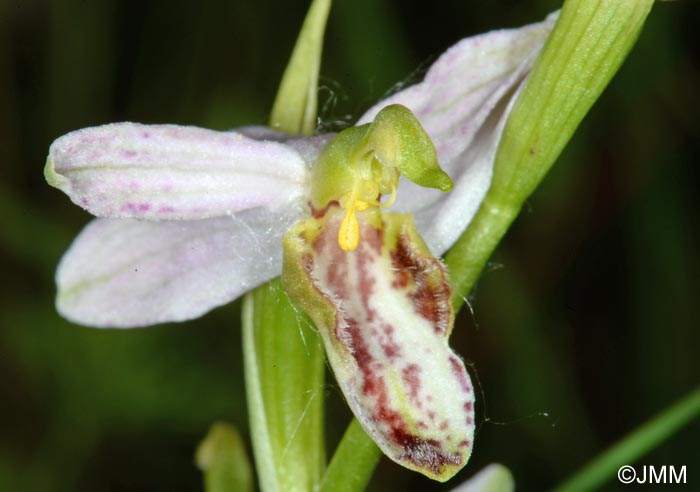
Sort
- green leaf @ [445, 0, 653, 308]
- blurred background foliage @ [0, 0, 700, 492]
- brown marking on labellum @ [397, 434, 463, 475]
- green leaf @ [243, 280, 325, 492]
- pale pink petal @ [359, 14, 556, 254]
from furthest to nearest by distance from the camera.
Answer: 1. blurred background foliage @ [0, 0, 700, 492]
2. green leaf @ [243, 280, 325, 492]
3. pale pink petal @ [359, 14, 556, 254]
4. green leaf @ [445, 0, 653, 308]
5. brown marking on labellum @ [397, 434, 463, 475]

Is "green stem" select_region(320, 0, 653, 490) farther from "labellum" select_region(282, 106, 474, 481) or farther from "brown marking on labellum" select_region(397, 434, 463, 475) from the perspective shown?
"brown marking on labellum" select_region(397, 434, 463, 475)

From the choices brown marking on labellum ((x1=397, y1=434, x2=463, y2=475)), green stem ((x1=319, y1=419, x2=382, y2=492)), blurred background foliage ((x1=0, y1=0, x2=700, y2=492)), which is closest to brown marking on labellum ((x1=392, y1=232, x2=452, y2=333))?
brown marking on labellum ((x1=397, y1=434, x2=463, y2=475))

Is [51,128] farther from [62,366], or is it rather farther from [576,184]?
[576,184]

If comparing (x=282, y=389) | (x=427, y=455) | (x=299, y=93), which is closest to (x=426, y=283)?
(x=427, y=455)

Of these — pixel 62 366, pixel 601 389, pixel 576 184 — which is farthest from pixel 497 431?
pixel 62 366

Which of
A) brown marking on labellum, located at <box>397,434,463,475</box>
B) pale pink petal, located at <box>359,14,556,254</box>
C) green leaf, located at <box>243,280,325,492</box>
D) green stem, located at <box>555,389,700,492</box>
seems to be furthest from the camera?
green stem, located at <box>555,389,700,492</box>

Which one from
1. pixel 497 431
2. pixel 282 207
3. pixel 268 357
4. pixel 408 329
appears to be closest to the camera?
pixel 408 329

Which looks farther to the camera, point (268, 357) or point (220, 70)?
point (220, 70)
